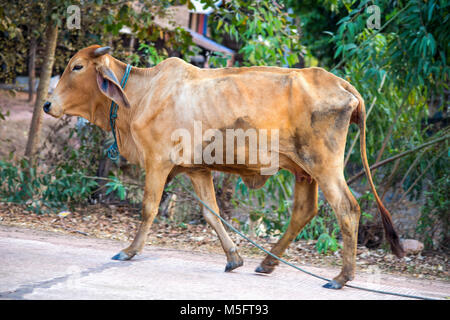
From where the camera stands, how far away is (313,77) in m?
4.16

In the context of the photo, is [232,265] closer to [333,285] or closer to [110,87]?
[333,285]

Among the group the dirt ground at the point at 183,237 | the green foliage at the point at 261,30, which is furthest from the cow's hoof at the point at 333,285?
the green foliage at the point at 261,30

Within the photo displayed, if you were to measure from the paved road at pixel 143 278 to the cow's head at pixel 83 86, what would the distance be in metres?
1.20

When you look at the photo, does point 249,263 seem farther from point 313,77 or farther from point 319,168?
point 313,77

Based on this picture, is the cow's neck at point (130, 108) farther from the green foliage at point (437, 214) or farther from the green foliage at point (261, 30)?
the green foliage at point (437, 214)

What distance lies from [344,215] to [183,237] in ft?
10.2

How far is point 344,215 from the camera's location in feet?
12.9

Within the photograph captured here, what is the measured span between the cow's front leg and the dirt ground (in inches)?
62.7

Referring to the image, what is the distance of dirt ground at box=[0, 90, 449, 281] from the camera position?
587 centimetres

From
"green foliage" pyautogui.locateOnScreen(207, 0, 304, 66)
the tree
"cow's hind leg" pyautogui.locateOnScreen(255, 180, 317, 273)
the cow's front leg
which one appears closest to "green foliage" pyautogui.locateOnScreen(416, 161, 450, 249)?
"green foliage" pyautogui.locateOnScreen(207, 0, 304, 66)

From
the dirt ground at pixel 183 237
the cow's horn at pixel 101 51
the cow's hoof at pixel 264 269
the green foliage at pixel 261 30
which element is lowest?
the dirt ground at pixel 183 237

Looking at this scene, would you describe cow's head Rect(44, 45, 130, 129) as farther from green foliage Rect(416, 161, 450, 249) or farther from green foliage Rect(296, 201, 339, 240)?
green foliage Rect(416, 161, 450, 249)

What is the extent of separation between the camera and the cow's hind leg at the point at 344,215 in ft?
12.8
